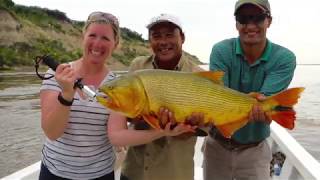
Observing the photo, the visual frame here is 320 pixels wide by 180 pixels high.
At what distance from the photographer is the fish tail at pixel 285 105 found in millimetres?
3471

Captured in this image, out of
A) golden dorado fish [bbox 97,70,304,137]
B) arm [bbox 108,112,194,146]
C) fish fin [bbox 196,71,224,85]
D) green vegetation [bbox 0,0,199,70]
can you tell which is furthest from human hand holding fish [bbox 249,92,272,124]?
green vegetation [bbox 0,0,199,70]

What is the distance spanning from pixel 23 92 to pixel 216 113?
2760 cm

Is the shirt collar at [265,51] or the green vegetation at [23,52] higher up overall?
the shirt collar at [265,51]

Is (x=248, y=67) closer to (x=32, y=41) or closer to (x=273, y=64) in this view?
(x=273, y=64)

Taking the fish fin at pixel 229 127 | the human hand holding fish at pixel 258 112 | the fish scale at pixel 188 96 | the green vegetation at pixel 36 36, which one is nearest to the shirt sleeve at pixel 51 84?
the fish scale at pixel 188 96

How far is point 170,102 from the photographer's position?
10.6 feet

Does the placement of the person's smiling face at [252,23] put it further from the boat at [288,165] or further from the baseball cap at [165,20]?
the boat at [288,165]

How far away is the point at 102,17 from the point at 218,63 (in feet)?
4.21

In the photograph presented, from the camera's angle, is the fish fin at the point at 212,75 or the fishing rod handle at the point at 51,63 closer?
the fishing rod handle at the point at 51,63

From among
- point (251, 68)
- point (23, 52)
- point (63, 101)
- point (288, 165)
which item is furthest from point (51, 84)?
point (23, 52)

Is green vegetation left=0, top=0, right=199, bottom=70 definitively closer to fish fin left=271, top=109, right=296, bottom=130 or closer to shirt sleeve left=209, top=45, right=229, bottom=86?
shirt sleeve left=209, top=45, right=229, bottom=86

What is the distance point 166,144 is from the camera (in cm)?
381

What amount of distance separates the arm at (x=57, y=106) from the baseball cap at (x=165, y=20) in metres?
0.87

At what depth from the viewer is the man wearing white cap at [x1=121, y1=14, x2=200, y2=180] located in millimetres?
3758
